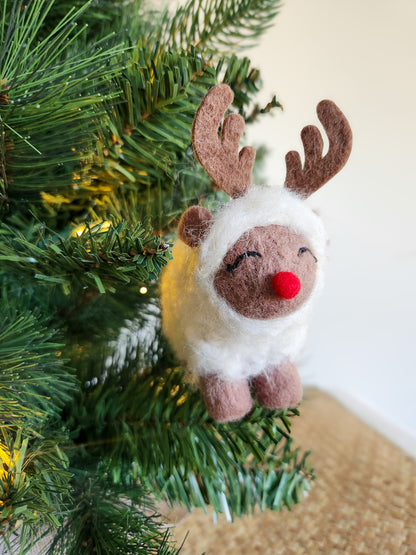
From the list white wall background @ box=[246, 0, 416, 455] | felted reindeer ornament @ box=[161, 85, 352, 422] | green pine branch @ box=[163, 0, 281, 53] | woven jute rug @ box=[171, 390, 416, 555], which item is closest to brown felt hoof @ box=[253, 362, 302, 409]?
felted reindeer ornament @ box=[161, 85, 352, 422]

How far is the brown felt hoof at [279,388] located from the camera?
0.97 ft

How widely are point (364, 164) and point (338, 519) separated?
0.61 metres

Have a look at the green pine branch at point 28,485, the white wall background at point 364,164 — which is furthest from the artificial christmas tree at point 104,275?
the white wall background at point 364,164

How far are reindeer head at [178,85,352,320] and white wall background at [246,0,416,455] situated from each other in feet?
1.74

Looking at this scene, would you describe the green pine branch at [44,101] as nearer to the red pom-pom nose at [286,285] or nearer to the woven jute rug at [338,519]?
the red pom-pom nose at [286,285]

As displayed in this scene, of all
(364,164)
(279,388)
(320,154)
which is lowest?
(279,388)

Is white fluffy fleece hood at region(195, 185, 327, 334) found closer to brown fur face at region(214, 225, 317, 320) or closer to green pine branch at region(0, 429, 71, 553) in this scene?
brown fur face at region(214, 225, 317, 320)

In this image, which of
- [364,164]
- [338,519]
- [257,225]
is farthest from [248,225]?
[364,164]

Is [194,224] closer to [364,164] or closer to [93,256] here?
[93,256]

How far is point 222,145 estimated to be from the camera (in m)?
0.26

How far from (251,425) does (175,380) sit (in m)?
0.06

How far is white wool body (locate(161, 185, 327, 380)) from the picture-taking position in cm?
27

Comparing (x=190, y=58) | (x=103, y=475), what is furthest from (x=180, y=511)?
(x=190, y=58)

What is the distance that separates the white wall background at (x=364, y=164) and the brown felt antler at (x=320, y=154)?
0.53 m
